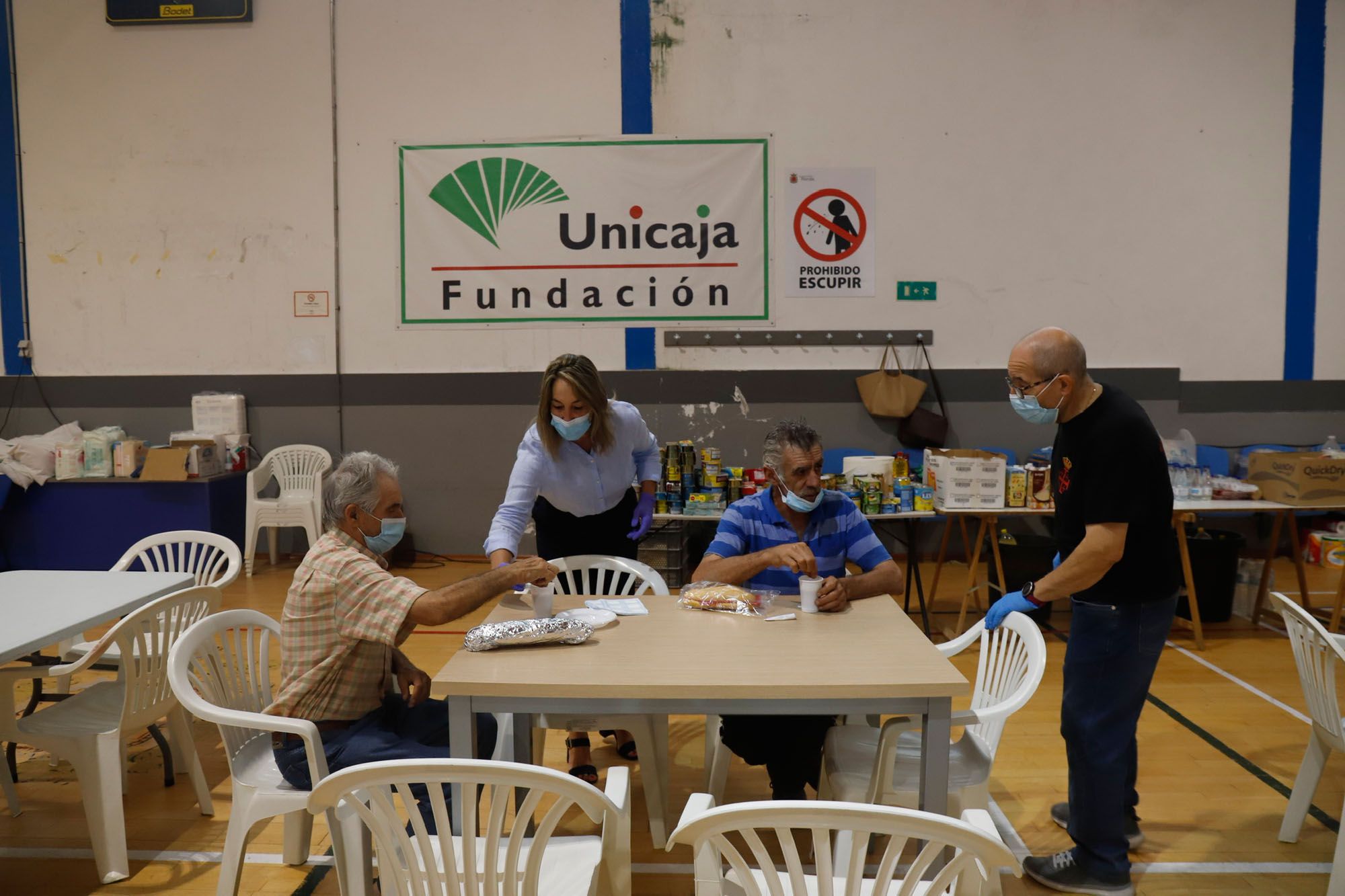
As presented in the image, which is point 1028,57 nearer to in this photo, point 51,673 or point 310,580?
point 310,580

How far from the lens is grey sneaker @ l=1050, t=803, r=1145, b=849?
2.98m

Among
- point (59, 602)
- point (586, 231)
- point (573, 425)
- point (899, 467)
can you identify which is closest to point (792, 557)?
point (573, 425)

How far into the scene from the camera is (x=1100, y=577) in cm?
249

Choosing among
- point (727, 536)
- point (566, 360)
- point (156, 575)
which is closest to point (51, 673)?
point (156, 575)

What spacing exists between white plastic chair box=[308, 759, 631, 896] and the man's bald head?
1.56 metres

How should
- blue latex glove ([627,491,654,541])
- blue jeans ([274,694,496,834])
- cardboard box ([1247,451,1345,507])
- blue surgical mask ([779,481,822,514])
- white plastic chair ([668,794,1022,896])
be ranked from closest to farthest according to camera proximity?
white plastic chair ([668,794,1022,896]), blue jeans ([274,694,496,834]), blue surgical mask ([779,481,822,514]), blue latex glove ([627,491,654,541]), cardboard box ([1247,451,1345,507])

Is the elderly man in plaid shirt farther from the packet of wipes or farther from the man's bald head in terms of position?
the man's bald head

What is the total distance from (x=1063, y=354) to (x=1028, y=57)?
5.21m

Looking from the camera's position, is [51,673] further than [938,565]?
No

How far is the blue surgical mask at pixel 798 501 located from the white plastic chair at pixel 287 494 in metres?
4.37

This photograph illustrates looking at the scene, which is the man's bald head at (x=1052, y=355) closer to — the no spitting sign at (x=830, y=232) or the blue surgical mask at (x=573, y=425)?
the blue surgical mask at (x=573, y=425)

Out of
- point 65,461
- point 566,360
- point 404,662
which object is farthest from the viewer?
point 65,461

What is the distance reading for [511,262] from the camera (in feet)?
23.4

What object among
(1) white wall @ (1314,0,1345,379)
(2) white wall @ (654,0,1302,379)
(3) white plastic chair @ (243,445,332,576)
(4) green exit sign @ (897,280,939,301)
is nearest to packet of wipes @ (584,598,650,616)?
(3) white plastic chair @ (243,445,332,576)
